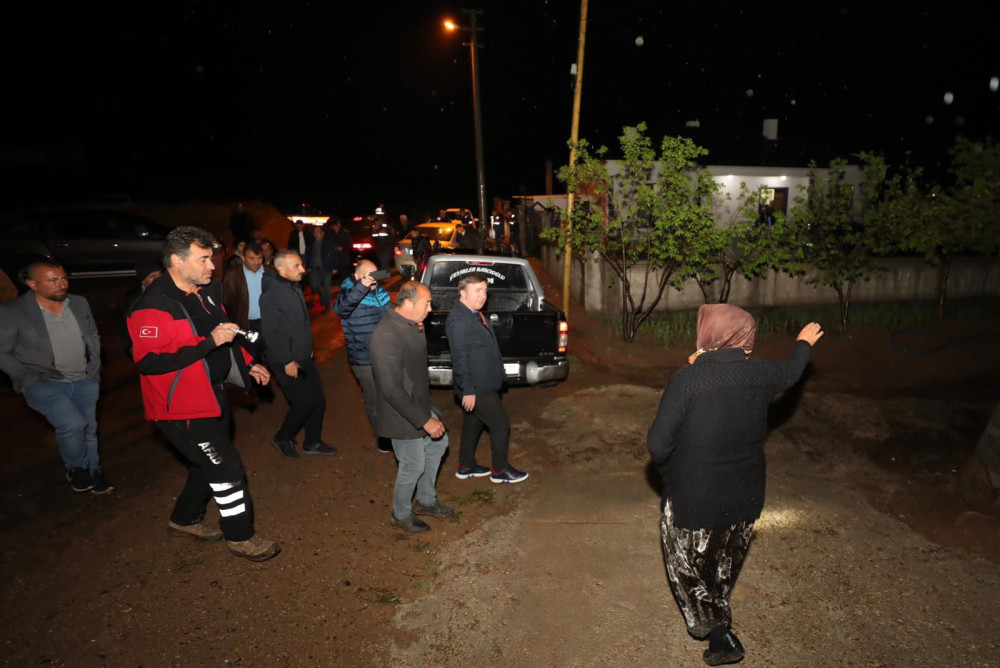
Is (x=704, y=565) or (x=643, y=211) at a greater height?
(x=643, y=211)

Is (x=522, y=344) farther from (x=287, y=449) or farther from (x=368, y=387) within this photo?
(x=287, y=449)

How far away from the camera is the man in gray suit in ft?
15.7

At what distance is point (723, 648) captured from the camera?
3.35 metres

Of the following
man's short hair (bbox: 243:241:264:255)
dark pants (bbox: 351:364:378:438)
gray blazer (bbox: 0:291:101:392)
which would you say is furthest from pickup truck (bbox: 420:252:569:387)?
gray blazer (bbox: 0:291:101:392)

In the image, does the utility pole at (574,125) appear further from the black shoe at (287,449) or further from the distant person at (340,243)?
the black shoe at (287,449)

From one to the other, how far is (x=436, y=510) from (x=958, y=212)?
11827 mm

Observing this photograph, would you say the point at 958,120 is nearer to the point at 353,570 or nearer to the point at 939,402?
the point at 939,402

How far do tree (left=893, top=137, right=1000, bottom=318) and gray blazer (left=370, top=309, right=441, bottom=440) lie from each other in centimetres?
1033

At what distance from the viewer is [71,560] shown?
14.7 ft

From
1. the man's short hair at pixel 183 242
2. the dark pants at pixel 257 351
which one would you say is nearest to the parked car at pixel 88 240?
the dark pants at pixel 257 351

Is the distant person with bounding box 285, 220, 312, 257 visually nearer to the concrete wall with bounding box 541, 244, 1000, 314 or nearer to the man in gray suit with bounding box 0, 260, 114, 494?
the concrete wall with bounding box 541, 244, 1000, 314

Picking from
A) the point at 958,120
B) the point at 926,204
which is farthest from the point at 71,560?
the point at 958,120

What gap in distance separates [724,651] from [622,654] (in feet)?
1.87

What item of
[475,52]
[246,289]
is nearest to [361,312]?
[246,289]
